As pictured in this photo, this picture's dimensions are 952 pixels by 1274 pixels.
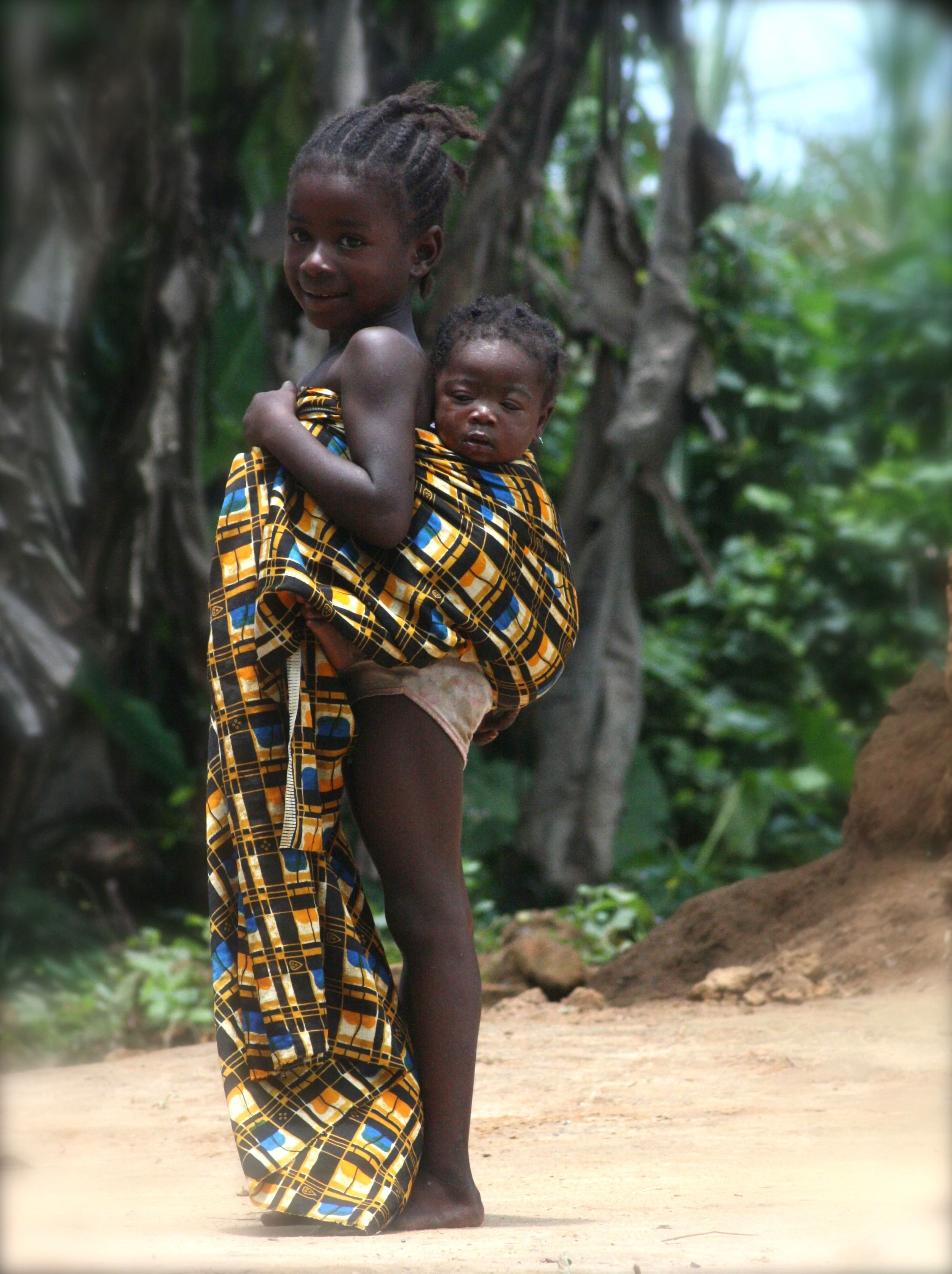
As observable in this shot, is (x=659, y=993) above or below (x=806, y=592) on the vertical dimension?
below

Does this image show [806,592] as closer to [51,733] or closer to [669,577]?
[669,577]

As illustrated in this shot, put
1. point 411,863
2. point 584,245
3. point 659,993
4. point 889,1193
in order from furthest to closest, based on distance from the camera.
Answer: point 584,245
point 659,993
point 411,863
point 889,1193

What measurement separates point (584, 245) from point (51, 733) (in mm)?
3264

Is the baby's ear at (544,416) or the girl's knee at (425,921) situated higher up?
the baby's ear at (544,416)

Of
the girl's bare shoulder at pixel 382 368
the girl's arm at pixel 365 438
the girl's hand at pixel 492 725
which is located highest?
the girl's bare shoulder at pixel 382 368

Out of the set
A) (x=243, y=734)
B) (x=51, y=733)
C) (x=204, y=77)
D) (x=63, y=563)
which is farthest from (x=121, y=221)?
(x=243, y=734)

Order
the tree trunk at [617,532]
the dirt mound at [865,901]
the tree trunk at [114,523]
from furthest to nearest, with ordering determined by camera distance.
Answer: the tree trunk at [617,532], the tree trunk at [114,523], the dirt mound at [865,901]

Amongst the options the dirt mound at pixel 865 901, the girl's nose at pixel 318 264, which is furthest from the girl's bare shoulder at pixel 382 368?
the dirt mound at pixel 865 901

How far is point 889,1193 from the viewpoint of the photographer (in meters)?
1.50

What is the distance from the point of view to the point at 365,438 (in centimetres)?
192

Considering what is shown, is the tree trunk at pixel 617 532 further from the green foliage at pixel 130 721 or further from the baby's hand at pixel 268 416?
the baby's hand at pixel 268 416

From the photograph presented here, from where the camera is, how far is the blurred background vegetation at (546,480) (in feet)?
15.1

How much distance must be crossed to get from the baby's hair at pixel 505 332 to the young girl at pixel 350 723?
37mm

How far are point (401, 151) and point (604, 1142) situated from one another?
1946 millimetres
